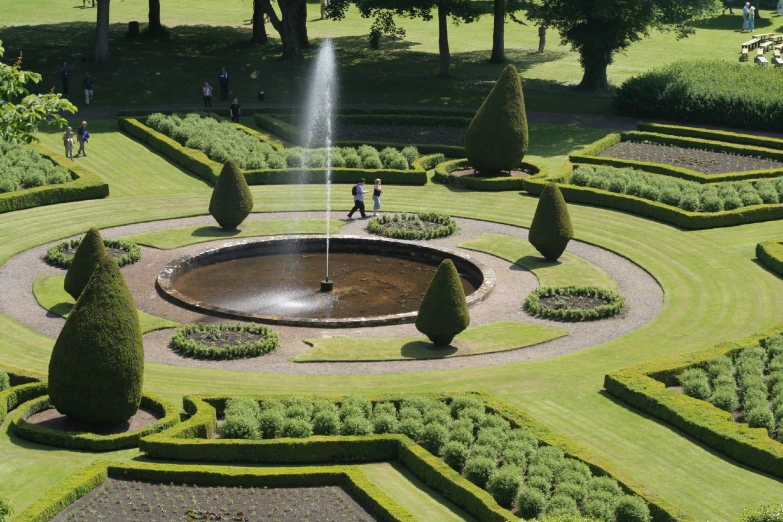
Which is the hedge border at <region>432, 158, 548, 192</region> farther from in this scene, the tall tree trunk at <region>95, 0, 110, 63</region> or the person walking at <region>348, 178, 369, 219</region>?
the tall tree trunk at <region>95, 0, 110, 63</region>

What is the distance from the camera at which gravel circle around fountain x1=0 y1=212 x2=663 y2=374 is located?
104ft

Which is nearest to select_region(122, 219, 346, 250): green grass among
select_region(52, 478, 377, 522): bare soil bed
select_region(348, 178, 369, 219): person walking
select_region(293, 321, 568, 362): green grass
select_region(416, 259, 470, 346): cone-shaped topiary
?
select_region(348, 178, 369, 219): person walking

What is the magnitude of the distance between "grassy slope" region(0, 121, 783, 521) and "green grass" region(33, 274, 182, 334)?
5.54 ft

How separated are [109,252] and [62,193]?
29.9ft

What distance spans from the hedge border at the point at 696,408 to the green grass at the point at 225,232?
1763cm

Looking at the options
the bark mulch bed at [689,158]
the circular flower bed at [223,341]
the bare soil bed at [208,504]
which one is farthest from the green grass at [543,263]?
the bare soil bed at [208,504]

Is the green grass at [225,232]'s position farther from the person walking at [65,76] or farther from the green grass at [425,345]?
the person walking at [65,76]

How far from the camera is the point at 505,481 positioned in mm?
22984

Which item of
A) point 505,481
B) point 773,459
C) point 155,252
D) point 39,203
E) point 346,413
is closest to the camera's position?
point 505,481

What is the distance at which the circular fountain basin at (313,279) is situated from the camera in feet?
117

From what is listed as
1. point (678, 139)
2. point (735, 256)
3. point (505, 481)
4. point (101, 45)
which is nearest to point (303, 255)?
point (735, 256)

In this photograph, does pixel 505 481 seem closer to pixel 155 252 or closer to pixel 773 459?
pixel 773 459

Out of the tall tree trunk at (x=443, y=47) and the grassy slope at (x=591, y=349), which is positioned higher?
the tall tree trunk at (x=443, y=47)

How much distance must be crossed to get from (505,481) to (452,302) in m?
9.69
